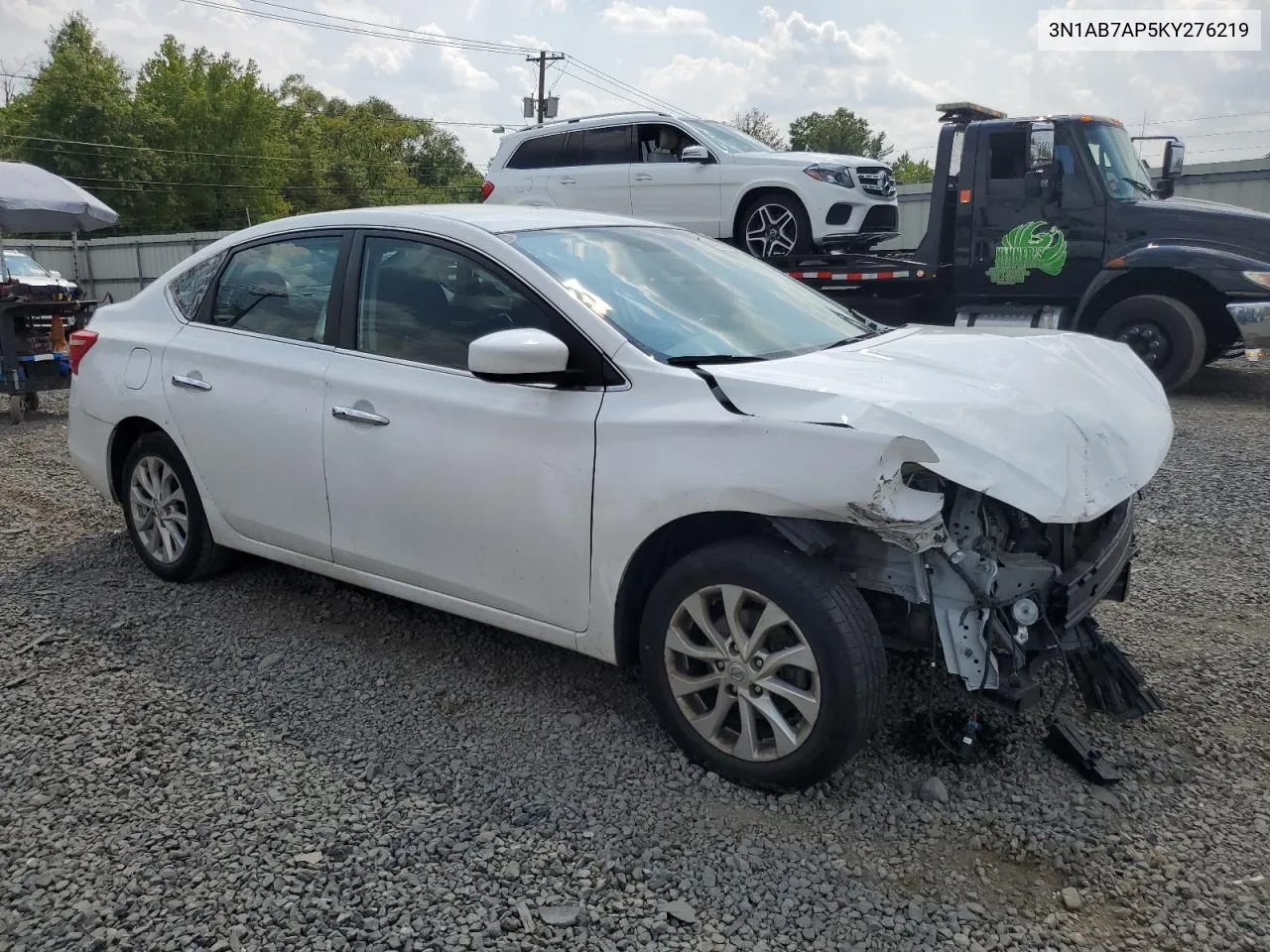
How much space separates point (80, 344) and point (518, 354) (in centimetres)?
305

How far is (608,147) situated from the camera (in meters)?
11.7

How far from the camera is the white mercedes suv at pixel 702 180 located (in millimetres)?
10414

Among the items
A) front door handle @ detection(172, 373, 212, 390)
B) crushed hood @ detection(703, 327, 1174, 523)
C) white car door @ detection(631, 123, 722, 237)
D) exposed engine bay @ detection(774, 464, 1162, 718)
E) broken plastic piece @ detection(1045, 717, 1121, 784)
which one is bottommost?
broken plastic piece @ detection(1045, 717, 1121, 784)

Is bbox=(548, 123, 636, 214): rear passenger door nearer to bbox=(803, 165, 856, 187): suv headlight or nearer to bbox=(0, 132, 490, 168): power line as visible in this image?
bbox=(803, 165, 856, 187): suv headlight

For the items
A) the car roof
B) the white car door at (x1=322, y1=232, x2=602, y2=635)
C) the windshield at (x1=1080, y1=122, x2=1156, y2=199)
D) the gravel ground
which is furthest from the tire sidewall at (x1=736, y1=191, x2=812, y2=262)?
the white car door at (x1=322, y1=232, x2=602, y2=635)

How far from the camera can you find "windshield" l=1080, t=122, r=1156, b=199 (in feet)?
31.0

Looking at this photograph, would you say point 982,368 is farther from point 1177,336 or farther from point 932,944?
point 1177,336

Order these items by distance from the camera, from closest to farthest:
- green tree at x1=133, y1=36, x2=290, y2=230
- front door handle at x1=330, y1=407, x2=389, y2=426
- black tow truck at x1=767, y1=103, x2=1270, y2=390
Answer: front door handle at x1=330, y1=407, x2=389, y2=426
black tow truck at x1=767, y1=103, x2=1270, y2=390
green tree at x1=133, y1=36, x2=290, y2=230

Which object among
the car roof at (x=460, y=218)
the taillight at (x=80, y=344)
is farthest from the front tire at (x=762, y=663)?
the taillight at (x=80, y=344)

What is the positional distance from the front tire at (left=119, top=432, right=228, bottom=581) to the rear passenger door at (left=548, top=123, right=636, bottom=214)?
755 cm

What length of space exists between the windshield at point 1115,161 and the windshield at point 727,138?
3133 millimetres

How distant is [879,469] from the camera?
105 inches

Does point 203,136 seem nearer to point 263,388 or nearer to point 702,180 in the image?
point 702,180

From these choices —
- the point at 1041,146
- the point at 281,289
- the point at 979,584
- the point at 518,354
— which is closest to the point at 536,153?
the point at 1041,146
